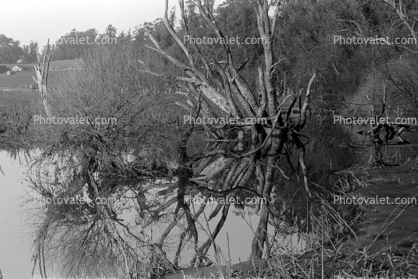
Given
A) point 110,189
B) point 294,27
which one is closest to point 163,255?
point 110,189

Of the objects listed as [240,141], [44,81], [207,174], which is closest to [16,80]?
[44,81]

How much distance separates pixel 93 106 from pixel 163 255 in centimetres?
814

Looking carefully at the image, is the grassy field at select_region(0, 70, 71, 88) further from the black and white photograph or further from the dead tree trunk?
the dead tree trunk

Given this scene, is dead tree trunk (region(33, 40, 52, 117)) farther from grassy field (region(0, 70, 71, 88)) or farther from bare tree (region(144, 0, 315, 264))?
grassy field (region(0, 70, 71, 88))

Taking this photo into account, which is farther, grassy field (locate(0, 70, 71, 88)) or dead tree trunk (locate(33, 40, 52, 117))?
grassy field (locate(0, 70, 71, 88))

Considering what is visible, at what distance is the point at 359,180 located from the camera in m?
11.1

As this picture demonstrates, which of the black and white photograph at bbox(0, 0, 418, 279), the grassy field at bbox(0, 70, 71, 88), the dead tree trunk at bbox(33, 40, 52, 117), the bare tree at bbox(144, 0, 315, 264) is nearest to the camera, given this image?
the black and white photograph at bbox(0, 0, 418, 279)

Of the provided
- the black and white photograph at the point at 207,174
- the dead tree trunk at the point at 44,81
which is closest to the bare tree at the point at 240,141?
the black and white photograph at the point at 207,174

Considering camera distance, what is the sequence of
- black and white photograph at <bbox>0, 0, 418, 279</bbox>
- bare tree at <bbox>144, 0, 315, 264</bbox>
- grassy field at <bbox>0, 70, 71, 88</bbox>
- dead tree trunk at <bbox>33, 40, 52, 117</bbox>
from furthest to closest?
grassy field at <bbox>0, 70, 71, 88</bbox>, dead tree trunk at <bbox>33, 40, 52, 117</bbox>, bare tree at <bbox>144, 0, 315, 264</bbox>, black and white photograph at <bbox>0, 0, 418, 279</bbox>

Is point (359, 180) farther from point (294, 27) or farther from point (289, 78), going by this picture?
point (294, 27)

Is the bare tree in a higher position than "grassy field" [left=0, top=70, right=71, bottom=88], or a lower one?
lower

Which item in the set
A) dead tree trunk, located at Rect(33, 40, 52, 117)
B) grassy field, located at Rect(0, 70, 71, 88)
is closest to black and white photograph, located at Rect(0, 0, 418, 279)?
dead tree trunk, located at Rect(33, 40, 52, 117)

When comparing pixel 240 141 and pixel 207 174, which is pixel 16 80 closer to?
pixel 240 141

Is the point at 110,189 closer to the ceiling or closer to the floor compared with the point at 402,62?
closer to the floor
